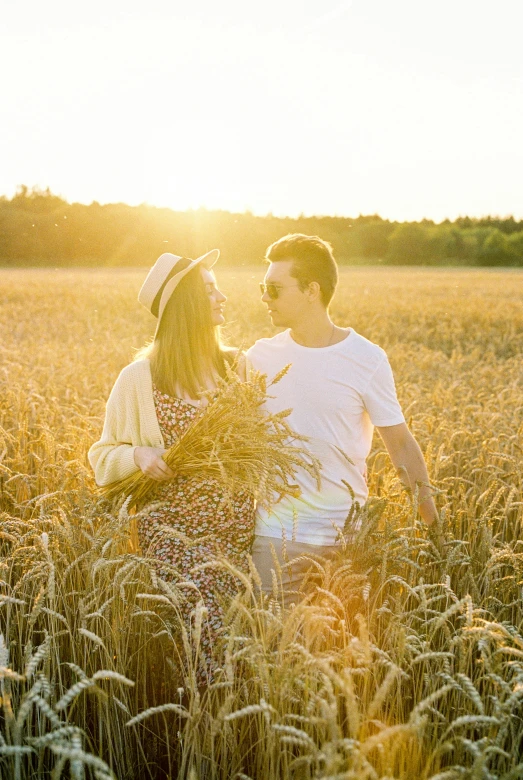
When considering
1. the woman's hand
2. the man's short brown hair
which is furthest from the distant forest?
the woman's hand

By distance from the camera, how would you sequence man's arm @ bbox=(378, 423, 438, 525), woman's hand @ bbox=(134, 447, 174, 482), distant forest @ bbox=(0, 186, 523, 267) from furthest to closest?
distant forest @ bbox=(0, 186, 523, 267) < man's arm @ bbox=(378, 423, 438, 525) < woman's hand @ bbox=(134, 447, 174, 482)

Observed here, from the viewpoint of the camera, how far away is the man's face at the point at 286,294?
3199mm

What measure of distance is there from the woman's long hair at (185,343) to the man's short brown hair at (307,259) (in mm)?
424

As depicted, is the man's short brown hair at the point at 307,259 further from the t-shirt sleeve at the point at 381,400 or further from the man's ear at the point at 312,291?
the t-shirt sleeve at the point at 381,400

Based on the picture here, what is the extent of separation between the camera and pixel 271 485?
8.41ft

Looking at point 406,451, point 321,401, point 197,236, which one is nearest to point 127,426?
point 321,401

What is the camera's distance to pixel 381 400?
3111 millimetres

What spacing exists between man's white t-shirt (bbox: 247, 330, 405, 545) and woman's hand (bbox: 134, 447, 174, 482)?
54 cm

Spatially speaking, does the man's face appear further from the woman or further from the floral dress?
the floral dress

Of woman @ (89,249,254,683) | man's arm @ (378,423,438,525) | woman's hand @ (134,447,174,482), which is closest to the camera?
woman's hand @ (134,447,174,482)

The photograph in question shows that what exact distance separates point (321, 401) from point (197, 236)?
148 ft

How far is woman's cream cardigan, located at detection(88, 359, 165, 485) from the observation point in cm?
290

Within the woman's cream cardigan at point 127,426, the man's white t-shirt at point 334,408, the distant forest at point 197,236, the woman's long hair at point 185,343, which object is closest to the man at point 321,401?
the man's white t-shirt at point 334,408

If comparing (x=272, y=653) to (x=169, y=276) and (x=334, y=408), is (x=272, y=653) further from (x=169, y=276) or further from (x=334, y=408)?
(x=169, y=276)
